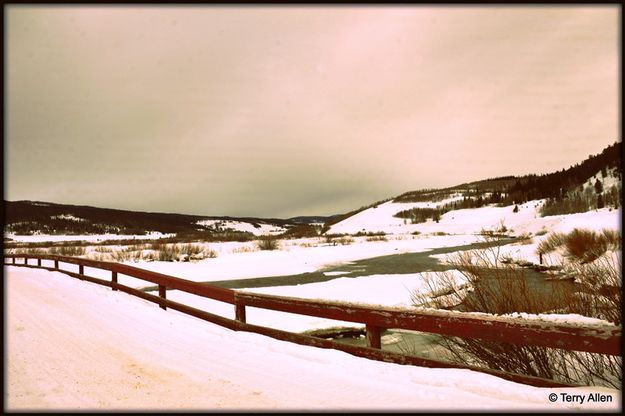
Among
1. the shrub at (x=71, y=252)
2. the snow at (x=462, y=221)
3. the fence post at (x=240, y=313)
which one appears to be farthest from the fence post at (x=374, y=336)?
the snow at (x=462, y=221)

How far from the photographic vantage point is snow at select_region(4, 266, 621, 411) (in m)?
3.44

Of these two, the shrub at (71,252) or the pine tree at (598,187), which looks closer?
the shrub at (71,252)

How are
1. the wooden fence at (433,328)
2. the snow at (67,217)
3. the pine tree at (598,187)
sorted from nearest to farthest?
the wooden fence at (433,328)
the pine tree at (598,187)
the snow at (67,217)

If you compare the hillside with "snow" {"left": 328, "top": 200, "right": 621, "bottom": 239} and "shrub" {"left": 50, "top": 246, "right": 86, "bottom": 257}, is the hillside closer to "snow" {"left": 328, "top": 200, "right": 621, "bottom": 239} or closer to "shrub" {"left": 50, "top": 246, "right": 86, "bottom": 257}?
"snow" {"left": 328, "top": 200, "right": 621, "bottom": 239}

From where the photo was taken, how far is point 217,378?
13.7 feet

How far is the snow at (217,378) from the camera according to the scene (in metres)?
3.44

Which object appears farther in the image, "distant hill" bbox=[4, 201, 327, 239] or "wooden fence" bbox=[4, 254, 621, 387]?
"distant hill" bbox=[4, 201, 327, 239]

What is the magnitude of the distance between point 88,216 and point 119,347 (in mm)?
198146

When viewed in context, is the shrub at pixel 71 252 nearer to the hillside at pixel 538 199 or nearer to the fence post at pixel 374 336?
the fence post at pixel 374 336

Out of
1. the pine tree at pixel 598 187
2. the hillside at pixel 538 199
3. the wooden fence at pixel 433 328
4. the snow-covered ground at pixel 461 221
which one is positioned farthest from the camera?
the snow-covered ground at pixel 461 221

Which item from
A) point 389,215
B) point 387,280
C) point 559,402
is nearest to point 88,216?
point 389,215

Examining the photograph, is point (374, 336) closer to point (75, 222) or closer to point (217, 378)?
point (217, 378)

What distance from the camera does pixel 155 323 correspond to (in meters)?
7.14

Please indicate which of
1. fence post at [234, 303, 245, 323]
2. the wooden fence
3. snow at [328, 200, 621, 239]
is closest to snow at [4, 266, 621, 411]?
the wooden fence
